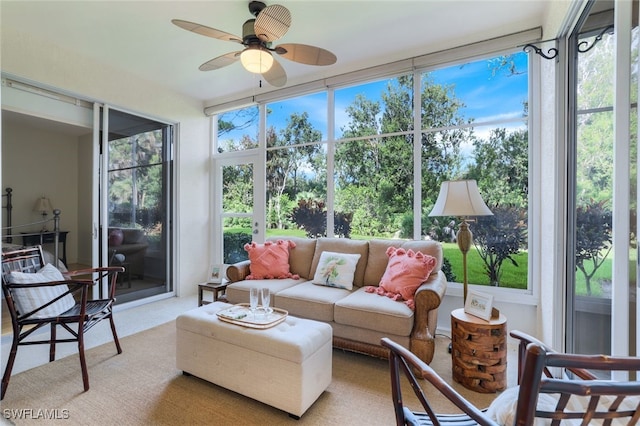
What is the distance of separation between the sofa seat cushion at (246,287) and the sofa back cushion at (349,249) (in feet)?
1.24

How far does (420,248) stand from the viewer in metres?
2.76

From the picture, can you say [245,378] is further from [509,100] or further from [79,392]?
[509,100]

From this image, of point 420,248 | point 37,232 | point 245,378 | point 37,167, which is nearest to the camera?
point 245,378

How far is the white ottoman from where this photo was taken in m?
1.69

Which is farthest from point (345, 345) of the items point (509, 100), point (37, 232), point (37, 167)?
point (37, 167)

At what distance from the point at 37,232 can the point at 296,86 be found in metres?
4.28

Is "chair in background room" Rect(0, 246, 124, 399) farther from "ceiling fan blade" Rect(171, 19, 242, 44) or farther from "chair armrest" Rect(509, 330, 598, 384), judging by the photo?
"chair armrest" Rect(509, 330, 598, 384)

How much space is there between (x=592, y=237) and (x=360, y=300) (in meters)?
1.54

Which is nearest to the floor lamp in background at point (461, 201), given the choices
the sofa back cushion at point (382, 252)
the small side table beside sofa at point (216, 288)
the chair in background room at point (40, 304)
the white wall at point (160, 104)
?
the sofa back cushion at point (382, 252)

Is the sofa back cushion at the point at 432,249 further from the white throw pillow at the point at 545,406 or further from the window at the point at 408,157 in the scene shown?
the white throw pillow at the point at 545,406

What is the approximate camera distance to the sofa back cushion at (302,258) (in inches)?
130

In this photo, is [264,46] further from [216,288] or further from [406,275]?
[216,288]

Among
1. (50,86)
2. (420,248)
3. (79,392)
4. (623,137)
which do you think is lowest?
(79,392)

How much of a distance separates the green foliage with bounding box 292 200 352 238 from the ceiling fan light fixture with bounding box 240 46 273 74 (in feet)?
→ 6.13
